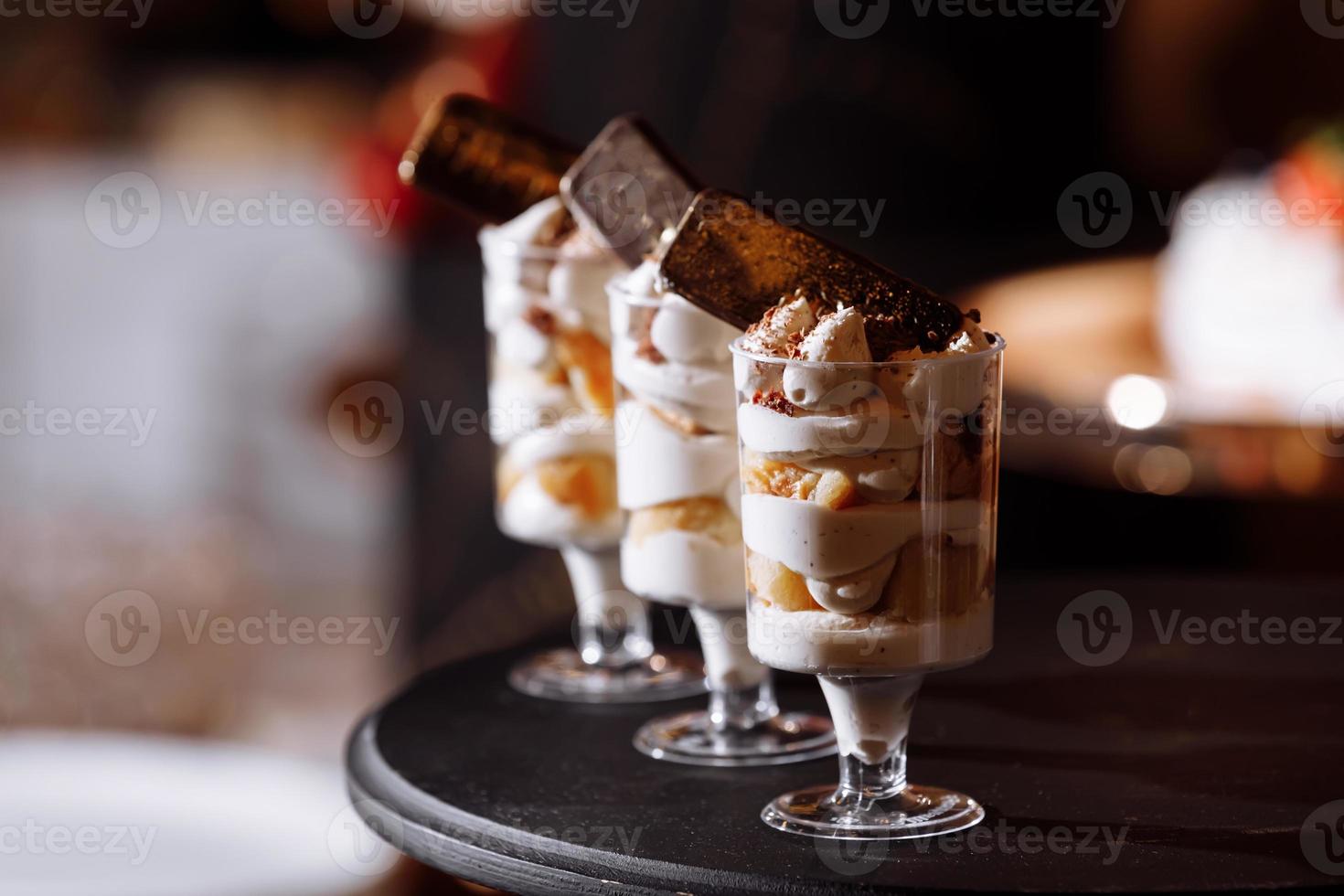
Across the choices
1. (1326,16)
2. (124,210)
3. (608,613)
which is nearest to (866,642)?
(608,613)

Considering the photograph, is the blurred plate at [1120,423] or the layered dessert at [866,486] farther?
the blurred plate at [1120,423]

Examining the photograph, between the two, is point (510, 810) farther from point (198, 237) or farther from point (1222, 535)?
point (198, 237)

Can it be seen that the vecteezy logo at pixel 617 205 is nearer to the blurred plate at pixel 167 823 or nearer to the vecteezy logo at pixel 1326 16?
the blurred plate at pixel 167 823

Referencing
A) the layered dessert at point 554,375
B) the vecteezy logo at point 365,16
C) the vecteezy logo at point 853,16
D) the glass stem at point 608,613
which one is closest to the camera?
the layered dessert at point 554,375

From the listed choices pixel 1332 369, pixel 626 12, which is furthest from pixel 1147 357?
pixel 626 12

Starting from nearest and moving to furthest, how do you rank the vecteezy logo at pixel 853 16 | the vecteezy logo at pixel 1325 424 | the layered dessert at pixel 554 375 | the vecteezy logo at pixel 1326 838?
the vecteezy logo at pixel 1326 838, the layered dessert at pixel 554 375, the vecteezy logo at pixel 1325 424, the vecteezy logo at pixel 853 16

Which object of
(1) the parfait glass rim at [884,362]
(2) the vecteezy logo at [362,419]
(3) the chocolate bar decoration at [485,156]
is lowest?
(2) the vecteezy logo at [362,419]

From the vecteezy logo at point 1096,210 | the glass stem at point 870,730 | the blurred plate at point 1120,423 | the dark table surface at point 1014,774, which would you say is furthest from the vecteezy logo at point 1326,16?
the glass stem at point 870,730
